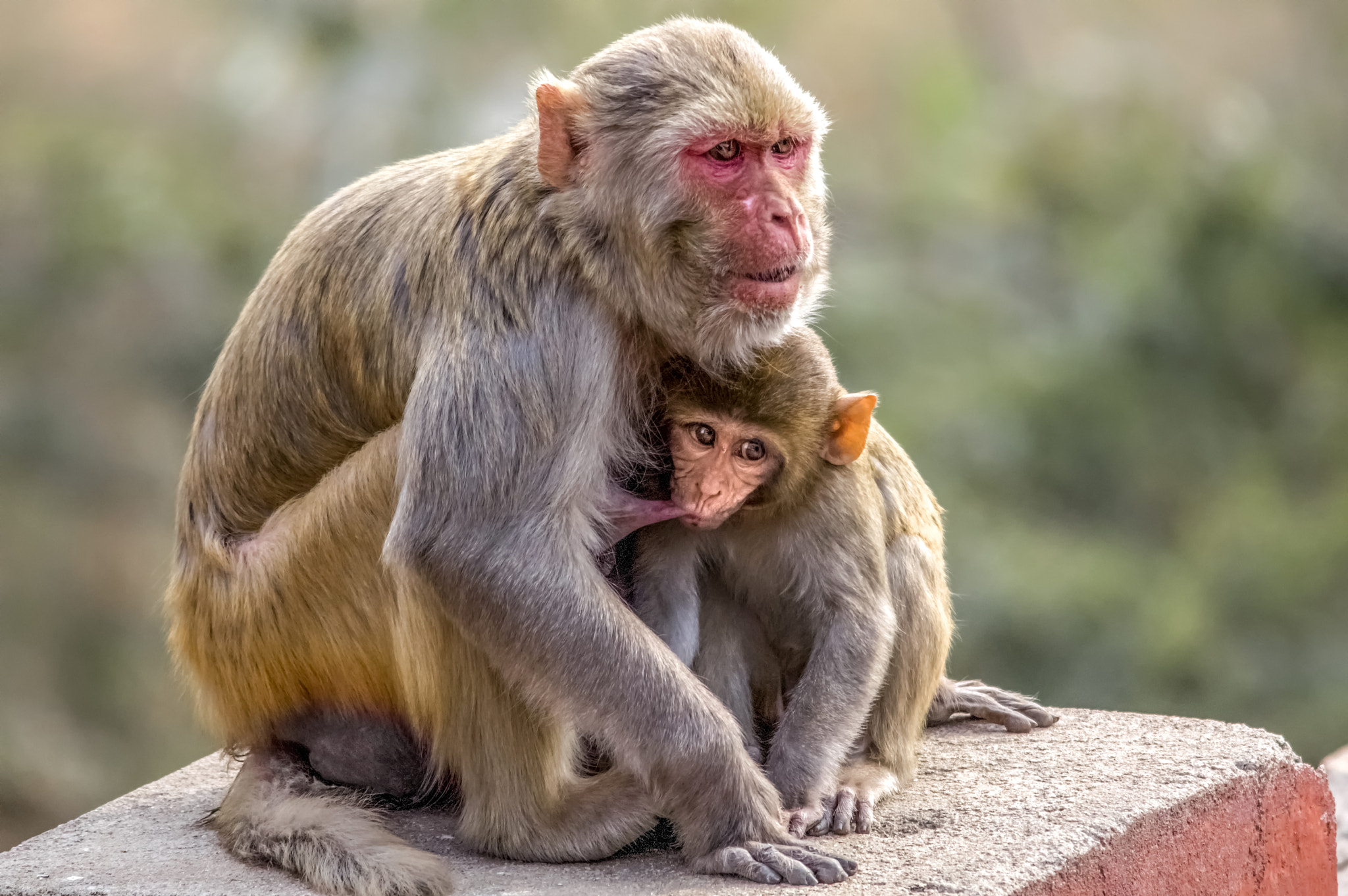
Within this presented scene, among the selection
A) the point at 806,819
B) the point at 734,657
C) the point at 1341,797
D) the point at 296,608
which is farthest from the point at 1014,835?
the point at 1341,797

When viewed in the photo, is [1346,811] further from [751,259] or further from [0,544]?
[0,544]

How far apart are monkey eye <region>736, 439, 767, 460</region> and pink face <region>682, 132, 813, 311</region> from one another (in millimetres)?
522

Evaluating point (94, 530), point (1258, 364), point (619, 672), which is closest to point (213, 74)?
point (94, 530)

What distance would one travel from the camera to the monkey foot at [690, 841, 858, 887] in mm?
4016

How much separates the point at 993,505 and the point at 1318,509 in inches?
104

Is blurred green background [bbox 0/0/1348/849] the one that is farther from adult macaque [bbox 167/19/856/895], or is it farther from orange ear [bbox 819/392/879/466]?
adult macaque [bbox 167/19/856/895]

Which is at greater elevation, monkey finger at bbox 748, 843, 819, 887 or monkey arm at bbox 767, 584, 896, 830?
monkey arm at bbox 767, 584, 896, 830

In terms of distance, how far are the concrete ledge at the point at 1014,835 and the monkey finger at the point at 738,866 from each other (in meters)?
0.04

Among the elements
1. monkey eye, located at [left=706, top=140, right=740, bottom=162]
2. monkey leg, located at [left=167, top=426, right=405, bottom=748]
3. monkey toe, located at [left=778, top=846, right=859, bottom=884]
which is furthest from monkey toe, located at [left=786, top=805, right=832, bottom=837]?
monkey eye, located at [left=706, top=140, right=740, bottom=162]

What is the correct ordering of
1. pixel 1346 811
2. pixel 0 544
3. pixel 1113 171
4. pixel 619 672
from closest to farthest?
pixel 619 672 → pixel 1346 811 → pixel 0 544 → pixel 1113 171

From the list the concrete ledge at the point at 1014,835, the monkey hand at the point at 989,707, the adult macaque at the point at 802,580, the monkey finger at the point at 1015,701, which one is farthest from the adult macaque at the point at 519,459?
the monkey finger at the point at 1015,701

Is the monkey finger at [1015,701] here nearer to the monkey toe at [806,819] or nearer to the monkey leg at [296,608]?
the monkey toe at [806,819]

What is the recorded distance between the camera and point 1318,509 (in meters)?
12.2

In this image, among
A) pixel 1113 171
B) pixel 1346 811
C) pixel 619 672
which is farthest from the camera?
pixel 1113 171
